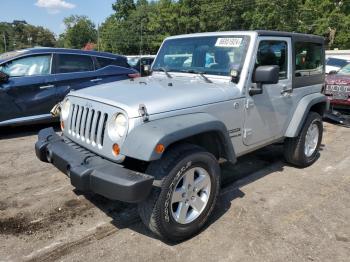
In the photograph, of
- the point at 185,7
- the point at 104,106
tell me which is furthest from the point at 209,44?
the point at 185,7

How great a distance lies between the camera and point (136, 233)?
3.41 meters

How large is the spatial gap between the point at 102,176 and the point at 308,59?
11.9 ft

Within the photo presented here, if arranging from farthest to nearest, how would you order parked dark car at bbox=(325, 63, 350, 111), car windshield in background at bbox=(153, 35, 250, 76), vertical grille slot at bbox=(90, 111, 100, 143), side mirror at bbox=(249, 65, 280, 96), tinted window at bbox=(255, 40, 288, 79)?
1. parked dark car at bbox=(325, 63, 350, 111)
2. tinted window at bbox=(255, 40, 288, 79)
3. car windshield in background at bbox=(153, 35, 250, 76)
4. side mirror at bbox=(249, 65, 280, 96)
5. vertical grille slot at bbox=(90, 111, 100, 143)

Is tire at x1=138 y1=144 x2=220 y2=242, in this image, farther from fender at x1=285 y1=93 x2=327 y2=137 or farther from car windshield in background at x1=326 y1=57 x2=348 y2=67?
car windshield in background at x1=326 y1=57 x2=348 y2=67

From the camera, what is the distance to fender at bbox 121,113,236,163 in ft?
9.06

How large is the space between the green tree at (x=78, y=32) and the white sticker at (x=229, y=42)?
94243mm

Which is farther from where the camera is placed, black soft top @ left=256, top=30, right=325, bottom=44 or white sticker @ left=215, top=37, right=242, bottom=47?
black soft top @ left=256, top=30, right=325, bottom=44

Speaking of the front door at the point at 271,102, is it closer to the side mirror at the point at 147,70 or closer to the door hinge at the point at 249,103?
the door hinge at the point at 249,103

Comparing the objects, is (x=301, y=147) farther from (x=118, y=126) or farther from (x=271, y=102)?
(x=118, y=126)

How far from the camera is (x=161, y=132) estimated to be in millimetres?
2830

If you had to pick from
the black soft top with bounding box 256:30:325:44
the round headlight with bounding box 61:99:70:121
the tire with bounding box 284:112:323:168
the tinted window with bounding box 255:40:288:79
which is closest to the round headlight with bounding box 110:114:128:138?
the round headlight with bounding box 61:99:70:121

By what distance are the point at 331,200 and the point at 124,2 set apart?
84934 millimetres

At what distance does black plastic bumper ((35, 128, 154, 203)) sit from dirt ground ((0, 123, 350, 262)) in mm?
650

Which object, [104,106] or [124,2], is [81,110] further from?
[124,2]
